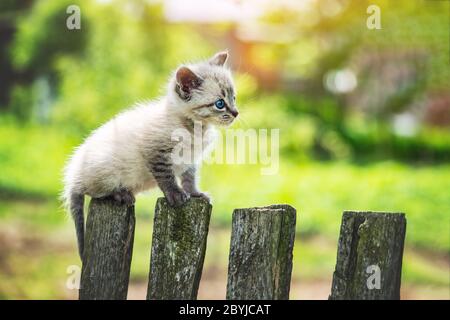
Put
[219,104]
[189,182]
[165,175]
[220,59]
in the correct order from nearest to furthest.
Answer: [165,175], [219,104], [189,182], [220,59]

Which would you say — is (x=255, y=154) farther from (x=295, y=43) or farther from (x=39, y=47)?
(x=295, y=43)

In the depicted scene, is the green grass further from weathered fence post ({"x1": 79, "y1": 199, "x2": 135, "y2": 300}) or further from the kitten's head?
weathered fence post ({"x1": 79, "y1": 199, "x2": 135, "y2": 300})

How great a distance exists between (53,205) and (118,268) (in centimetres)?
748

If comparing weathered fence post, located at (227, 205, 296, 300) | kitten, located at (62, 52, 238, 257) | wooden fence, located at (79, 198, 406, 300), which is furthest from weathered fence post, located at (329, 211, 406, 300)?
kitten, located at (62, 52, 238, 257)

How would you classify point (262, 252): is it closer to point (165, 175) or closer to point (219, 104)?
point (165, 175)

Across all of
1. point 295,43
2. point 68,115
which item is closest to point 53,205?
point 68,115

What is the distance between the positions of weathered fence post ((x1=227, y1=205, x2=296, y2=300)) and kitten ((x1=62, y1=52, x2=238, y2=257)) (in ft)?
2.41

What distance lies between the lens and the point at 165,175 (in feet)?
11.0

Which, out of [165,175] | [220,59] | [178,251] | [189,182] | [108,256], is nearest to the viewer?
[178,251]

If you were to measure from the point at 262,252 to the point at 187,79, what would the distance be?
4.32 ft

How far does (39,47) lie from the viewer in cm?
1180

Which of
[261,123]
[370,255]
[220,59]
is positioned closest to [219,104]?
[220,59]

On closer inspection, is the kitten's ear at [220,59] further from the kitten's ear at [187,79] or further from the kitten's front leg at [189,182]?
the kitten's front leg at [189,182]

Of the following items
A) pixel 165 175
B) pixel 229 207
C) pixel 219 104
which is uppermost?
pixel 229 207
